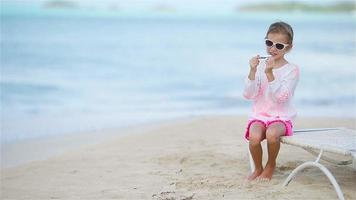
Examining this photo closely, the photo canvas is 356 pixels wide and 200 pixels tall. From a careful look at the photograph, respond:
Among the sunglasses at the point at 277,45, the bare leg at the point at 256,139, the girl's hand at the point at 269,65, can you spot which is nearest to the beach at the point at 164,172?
the bare leg at the point at 256,139

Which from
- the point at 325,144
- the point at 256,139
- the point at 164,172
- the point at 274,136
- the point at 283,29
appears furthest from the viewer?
the point at 164,172

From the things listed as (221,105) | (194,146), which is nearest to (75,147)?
(194,146)

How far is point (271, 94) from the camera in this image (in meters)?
4.80

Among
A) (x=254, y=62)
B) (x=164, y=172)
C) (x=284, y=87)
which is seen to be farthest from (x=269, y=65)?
(x=164, y=172)

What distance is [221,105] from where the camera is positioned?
1097 cm

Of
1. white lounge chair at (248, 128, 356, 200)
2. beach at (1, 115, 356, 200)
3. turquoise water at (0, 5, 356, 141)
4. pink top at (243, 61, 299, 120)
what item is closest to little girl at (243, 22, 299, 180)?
pink top at (243, 61, 299, 120)

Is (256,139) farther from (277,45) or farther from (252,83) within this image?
(277,45)

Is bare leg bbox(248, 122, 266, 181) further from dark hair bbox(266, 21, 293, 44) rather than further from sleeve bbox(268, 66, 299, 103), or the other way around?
dark hair bbox(266, 21, 293, 44)

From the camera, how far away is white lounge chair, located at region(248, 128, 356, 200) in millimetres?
4188

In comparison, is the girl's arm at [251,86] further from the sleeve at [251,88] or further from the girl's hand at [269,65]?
the girl's hand at [269,65]

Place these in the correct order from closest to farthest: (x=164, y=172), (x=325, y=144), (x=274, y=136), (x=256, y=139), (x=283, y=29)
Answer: (x=325, y=144) < (x=274, y=136) < (x=256, y=139) < (x=283, y=29) < (x=164, y=172)

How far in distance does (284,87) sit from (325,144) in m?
0.61

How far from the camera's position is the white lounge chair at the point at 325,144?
4.19 m

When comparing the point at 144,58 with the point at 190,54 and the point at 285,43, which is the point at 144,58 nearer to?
the point at 190,54
